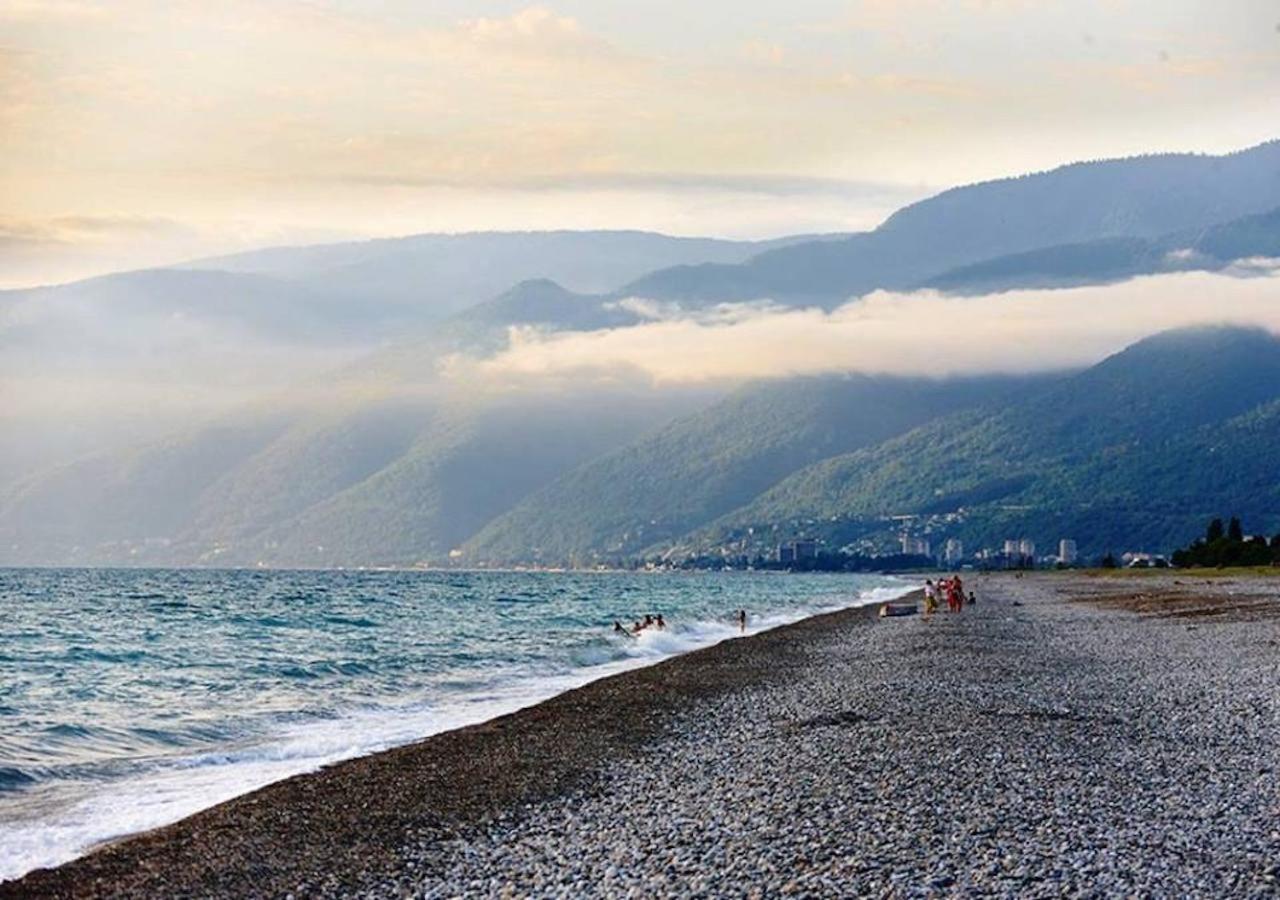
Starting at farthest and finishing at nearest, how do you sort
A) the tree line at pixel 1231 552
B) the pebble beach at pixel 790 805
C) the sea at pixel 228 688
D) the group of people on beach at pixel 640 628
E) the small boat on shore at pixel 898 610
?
the tree line at pixel 1231 552
the small boat on shore at pixel 898 610
the group of people on beach at pixel 640 628
the sea at pixel 228 688
the pebble beach at pixel 790 805

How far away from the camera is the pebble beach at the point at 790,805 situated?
45.0 ft

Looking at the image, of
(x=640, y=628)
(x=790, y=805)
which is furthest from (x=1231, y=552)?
(x=790, y=805)

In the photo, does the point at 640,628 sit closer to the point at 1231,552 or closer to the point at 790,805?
the point at 790,805

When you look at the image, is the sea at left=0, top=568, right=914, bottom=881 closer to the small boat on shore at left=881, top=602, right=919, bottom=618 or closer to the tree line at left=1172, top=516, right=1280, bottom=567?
the small boat on shore at left=881, top=602, right=919, bottom=618

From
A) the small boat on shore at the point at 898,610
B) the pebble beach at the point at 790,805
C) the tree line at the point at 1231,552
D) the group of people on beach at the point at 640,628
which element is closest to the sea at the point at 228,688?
the group of people on beach at the point at 640,628

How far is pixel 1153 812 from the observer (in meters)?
15.7

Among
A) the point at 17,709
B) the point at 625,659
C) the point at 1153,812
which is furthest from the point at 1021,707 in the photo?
the point at 625,659

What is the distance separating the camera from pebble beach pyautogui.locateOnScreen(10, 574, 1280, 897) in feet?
45.0

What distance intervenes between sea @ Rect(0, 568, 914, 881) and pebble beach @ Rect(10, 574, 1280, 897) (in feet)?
5.10

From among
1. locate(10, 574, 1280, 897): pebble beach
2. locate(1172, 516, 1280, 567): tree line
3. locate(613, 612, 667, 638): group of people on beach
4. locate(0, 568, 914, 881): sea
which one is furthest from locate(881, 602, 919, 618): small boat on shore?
locate(1172, 516, 1280, 567): tree line

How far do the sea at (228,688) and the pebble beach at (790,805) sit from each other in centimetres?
156

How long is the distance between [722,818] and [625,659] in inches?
1263

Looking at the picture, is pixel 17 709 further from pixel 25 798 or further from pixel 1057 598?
pixel 1057 598

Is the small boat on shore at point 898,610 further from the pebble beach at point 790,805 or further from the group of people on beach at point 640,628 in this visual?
the pebble beach at point 790,805
